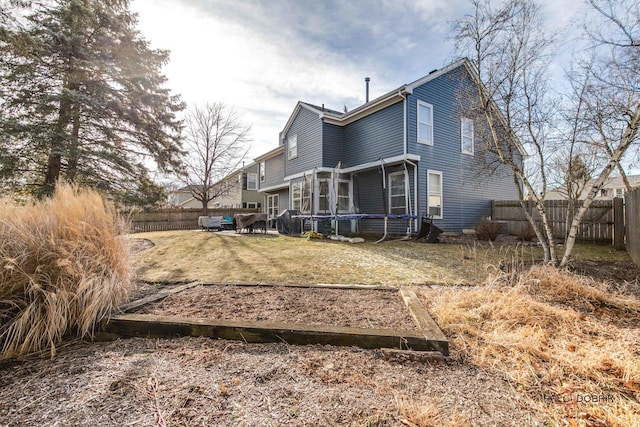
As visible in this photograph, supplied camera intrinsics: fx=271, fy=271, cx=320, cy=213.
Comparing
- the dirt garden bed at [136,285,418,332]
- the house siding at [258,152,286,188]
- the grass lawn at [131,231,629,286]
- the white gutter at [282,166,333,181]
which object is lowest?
the grass lawn at [131,231,629,286]

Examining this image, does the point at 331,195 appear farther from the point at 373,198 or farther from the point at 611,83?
the point at 611,83

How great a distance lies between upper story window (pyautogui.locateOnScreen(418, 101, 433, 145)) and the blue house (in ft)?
0.03

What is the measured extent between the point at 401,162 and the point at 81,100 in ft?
37.2

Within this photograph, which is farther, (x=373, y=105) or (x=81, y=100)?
(x=373, y=105)

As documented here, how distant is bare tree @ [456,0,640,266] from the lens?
394 cm

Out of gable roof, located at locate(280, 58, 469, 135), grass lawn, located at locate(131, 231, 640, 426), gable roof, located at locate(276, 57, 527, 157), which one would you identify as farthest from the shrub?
gable roof, located at locate(280, 58, 469, 135)

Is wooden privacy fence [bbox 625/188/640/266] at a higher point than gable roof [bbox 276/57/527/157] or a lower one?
lower

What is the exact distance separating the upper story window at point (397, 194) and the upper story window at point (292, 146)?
18.3ft

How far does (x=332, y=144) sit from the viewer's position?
492 inches

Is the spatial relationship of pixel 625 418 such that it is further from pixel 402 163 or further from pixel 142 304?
pixel 402 163

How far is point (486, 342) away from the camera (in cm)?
193

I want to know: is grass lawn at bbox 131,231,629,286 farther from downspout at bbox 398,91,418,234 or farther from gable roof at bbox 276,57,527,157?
gable roof at bbox 276,57,527,157

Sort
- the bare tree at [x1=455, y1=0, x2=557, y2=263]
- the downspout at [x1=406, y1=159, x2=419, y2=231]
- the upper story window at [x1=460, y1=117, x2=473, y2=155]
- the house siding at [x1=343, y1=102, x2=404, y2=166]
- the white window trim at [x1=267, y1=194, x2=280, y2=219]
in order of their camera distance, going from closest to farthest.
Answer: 1. the bare tree at [x1=455, y1=0, x2=557, y2=263]
2. the downspout at [x1=406, y1=159, x2=419, y2=231]
3. the house siding at [x1=343, y1=102, x2=404, y2=166]
4. the upper story window at [x1=460, y1=117, x2=473, y2=155]
5. the white window trim at [x1=267, y1=194, x2=280, y2=219]

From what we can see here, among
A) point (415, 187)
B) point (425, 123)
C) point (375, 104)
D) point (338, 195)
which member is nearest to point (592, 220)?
point (415, 187)
